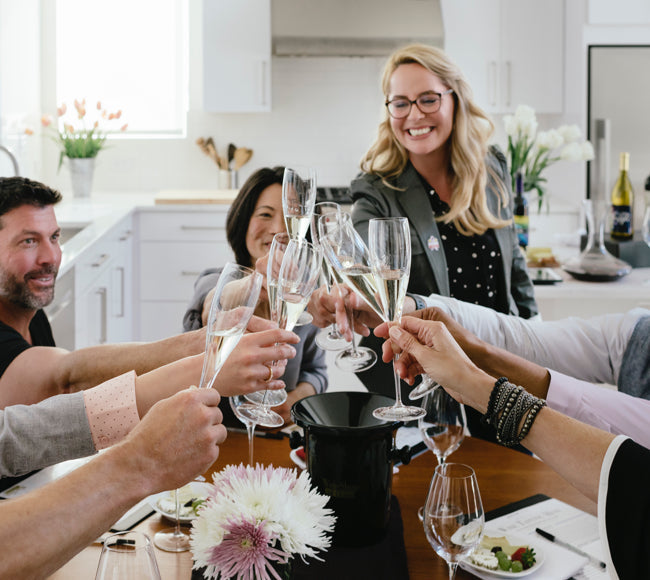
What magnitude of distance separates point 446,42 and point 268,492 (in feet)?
13.9

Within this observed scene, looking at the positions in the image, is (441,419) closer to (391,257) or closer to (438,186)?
(391,257)

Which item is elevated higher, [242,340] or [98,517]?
[242,340]

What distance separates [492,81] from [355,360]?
3.57 metres

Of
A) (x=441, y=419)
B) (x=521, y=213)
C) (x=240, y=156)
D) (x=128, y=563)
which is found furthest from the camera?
(x=240, y=156)

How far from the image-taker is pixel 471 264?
7.80 feet

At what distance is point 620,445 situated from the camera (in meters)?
1.08

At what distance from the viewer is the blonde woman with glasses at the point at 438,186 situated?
2.33 meters

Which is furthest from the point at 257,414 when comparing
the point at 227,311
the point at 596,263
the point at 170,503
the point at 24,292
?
the point at 596,263

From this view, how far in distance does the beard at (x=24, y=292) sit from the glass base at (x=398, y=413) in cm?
105

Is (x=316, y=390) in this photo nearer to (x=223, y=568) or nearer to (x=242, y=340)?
(x=242, y=340)

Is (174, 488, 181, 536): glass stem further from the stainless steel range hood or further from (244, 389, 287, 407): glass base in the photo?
the stainless steel range hood

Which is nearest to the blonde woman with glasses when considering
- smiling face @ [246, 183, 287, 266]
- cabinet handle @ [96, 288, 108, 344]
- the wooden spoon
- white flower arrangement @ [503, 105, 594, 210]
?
smiling face @ [246, 183, 287, 266]

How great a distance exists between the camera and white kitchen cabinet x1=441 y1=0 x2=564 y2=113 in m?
4.64

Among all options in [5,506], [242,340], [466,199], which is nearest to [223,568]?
[5,506]
